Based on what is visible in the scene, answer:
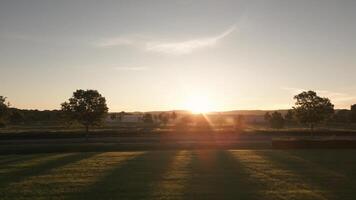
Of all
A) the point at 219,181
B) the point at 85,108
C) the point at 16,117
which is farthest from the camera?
the point at 16,117

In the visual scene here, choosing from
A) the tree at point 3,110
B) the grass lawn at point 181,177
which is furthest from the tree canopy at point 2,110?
the grass lawn at point 181,177

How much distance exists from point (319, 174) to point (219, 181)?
24.7 ft

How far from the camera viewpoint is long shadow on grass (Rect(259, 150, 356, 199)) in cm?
2281

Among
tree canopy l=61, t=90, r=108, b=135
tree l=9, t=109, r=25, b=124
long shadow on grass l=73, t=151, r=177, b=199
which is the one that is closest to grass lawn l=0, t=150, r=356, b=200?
long shadow on grass l=73, t=151, r=177, b=199

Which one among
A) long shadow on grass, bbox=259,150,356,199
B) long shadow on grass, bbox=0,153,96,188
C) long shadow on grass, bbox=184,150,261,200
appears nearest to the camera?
long shadow on grass, bbox=184,150,261,200

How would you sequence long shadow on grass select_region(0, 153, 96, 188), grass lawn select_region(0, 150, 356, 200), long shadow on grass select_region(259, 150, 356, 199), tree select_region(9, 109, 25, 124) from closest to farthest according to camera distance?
grass lawn select_region(0, 150, 356, 200) → long shadow on grass select_region(259, 150, 356, 199) → long shadow on grass select_region(0, 153, 96, 188) → tree select_region(9, 109, 25, 124)

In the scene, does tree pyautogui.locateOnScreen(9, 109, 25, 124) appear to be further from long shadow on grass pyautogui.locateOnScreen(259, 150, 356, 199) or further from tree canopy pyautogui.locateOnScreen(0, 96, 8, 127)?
long shadow on grass pyautogui.locateOnScreen(259, 150, 356, 199)

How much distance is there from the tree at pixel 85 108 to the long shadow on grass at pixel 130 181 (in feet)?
109

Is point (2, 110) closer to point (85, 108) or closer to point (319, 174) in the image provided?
point (85, 108)

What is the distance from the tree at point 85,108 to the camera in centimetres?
6854

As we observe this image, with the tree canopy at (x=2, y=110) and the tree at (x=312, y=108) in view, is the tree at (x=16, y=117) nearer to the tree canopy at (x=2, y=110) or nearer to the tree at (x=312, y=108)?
the tree canopy at (x=2, y=110)

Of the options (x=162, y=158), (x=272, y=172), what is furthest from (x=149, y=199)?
(x=162, y=158)

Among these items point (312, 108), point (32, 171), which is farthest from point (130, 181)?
point (312, 108)

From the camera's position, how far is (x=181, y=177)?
27.5m
